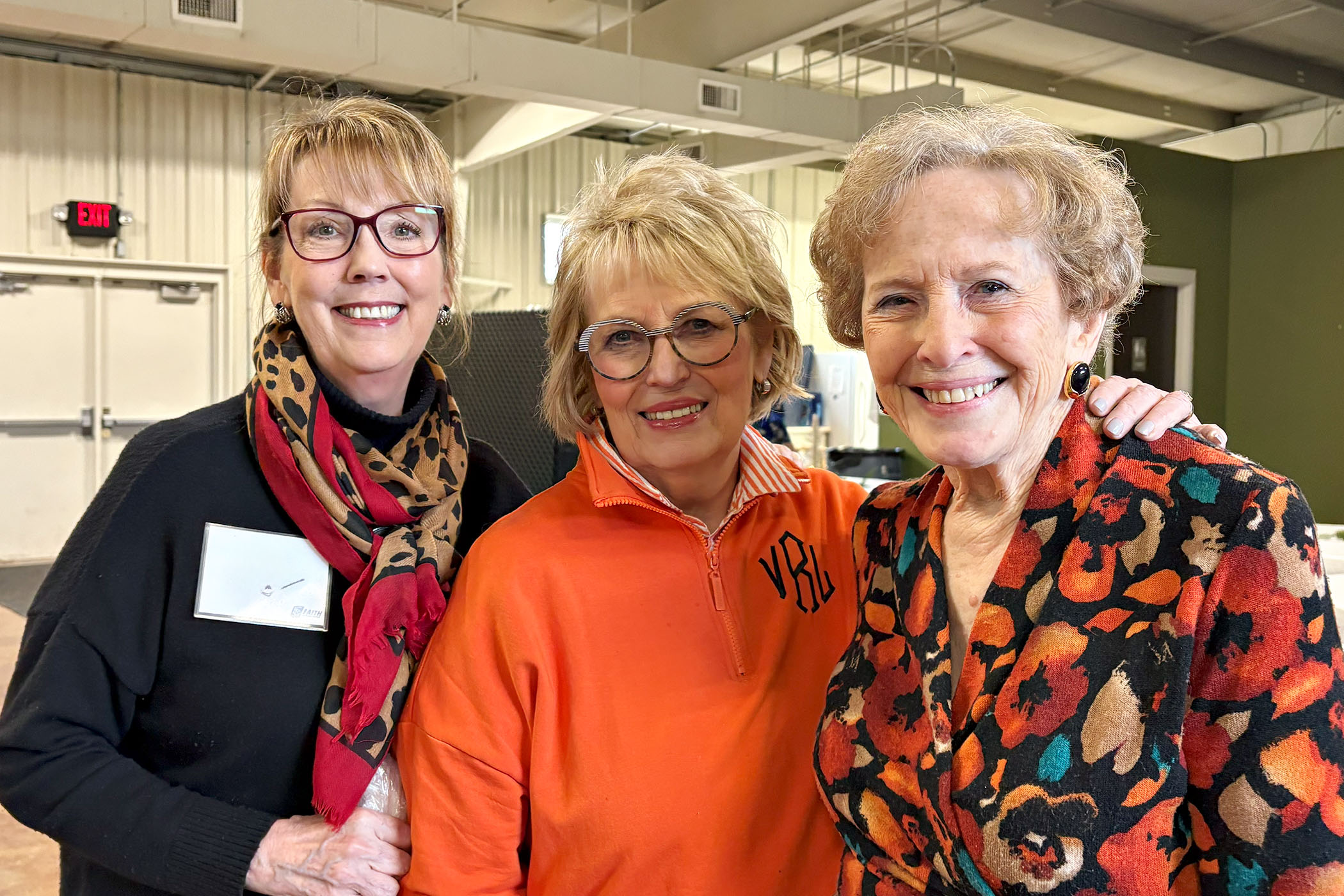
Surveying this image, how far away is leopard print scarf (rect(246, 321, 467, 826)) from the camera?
4.83ft

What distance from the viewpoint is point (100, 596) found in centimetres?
142

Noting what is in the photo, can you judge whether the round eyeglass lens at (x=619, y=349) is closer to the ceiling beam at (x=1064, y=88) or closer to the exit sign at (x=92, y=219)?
the ceiling beam at (x=1064, y=88)

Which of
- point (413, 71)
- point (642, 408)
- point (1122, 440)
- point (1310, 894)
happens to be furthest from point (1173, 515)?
point (413, 71)

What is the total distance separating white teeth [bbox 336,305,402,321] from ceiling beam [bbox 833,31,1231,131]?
814cm

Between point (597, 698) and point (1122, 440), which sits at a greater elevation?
point (1122, 440)

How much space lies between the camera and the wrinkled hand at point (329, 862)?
142cm

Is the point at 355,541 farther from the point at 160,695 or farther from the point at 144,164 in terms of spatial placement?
the point at 144,164

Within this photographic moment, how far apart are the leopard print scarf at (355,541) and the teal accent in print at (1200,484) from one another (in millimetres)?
1016

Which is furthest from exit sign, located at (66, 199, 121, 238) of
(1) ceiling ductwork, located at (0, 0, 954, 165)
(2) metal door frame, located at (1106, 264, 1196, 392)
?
(2) metal door frame, located at (1106, 264, 1196, 392)

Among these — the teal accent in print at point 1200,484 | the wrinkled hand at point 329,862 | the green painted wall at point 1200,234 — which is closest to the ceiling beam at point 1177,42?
the green painted wall at point 1200,234

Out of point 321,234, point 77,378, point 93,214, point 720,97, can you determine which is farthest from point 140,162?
point 321,234

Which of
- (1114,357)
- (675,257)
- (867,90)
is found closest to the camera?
(675,257)

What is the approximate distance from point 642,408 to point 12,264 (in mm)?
9105

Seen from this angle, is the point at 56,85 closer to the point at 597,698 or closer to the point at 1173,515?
the point at 597,698
